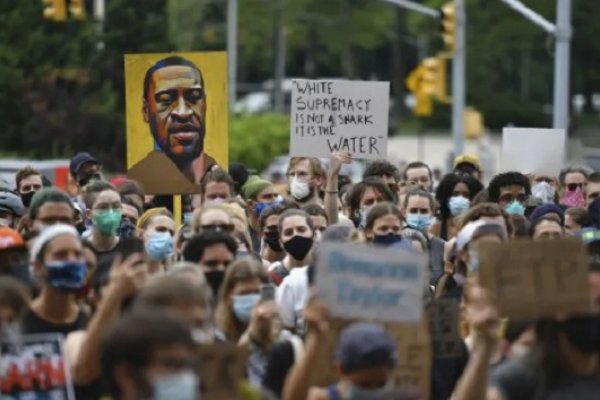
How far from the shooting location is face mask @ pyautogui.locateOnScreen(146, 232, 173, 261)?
12406mm

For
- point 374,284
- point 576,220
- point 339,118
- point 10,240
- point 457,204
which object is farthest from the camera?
point 339,118

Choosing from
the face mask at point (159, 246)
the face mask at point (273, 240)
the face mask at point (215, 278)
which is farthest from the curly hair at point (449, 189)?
the face mask at point (215, 278)

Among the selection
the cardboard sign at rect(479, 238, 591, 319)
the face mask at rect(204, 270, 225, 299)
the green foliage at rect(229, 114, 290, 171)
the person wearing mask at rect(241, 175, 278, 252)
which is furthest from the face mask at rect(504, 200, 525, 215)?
the green foliage at rect(229, 114, 290, 171)

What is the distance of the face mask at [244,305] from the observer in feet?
32.9

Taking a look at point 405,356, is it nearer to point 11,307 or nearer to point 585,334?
point 585,334

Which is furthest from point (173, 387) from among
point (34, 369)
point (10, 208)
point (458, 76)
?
point (458, 76)

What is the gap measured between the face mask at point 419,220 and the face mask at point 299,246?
287 cm

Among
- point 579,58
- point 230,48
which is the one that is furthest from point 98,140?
point 579,58

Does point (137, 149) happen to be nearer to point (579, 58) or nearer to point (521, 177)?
point (521, 177)

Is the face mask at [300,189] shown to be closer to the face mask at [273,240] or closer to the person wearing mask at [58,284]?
the face mask at [273,240]

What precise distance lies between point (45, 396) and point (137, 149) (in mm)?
7332

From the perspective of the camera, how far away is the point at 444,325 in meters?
10.0

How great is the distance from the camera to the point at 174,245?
12.7 metres

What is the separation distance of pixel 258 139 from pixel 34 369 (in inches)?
1698
